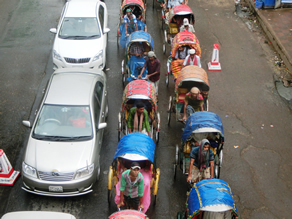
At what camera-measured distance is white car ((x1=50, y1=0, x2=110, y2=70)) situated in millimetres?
10625

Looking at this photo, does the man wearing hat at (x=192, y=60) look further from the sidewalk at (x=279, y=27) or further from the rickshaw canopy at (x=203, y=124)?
the sidewalk at (x=279, y=27)

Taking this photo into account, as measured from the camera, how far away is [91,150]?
7.31 metres

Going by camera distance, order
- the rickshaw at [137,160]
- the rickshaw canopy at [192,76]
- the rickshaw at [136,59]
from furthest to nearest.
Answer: the rickshaw at [136,59] → the rickshaw canopy at [192,76] → the rickshaw at [137,160]

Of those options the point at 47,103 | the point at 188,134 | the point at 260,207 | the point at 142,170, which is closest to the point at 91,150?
the point at 142,170

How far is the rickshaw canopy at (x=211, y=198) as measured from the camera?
5.71 metres

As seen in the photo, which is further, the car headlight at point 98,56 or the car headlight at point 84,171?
the car headlight at point 98,56

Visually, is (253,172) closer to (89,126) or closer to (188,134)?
(188,134)

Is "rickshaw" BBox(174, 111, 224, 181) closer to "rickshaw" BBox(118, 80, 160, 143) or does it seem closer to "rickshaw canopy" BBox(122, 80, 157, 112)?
"rickshaw" BBox(118, 80, 160, 143)

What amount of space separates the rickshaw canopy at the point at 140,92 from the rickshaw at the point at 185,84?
917mm

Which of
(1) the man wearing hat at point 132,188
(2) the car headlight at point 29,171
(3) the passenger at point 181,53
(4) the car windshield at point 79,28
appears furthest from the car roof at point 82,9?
(1) the man wearing hat at point 132,188

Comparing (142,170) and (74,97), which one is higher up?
(74,97)

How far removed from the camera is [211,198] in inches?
228

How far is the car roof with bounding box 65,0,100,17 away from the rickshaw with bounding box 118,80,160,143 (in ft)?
15.2

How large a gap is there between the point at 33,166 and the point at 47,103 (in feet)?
5.60
